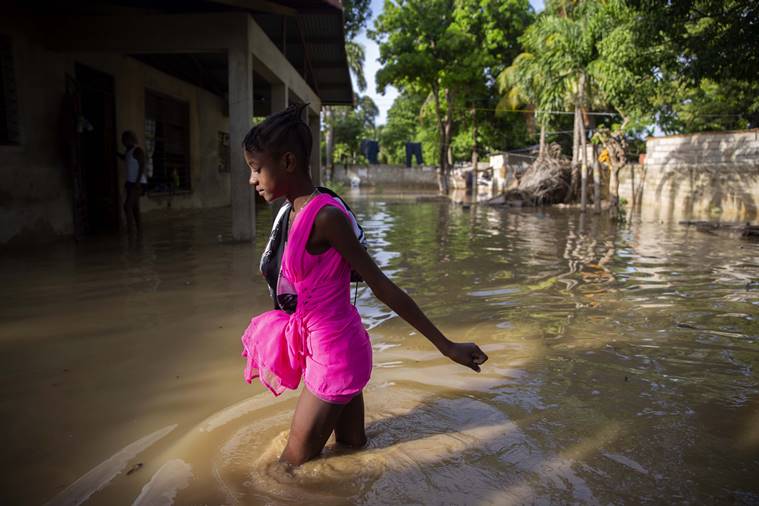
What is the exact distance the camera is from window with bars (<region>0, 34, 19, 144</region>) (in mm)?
7281

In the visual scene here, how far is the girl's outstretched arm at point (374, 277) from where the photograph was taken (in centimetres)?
193

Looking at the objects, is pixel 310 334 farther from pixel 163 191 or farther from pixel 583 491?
pixel 163 191

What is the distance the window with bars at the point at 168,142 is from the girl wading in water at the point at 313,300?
1084 cm

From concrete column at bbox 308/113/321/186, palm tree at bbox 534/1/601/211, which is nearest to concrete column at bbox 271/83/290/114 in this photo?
concrete column at bbox 308/113/321/186

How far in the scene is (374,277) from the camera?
1.96m

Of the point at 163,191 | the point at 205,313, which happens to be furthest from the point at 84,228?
the point at 205,313

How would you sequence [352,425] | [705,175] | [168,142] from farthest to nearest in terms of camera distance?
1. [705,175]
2. [168,142]
3. [352,425]

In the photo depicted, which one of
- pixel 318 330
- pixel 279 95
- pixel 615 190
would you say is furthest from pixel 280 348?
pixel 615 190

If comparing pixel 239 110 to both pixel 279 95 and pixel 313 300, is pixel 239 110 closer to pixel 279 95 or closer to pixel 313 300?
pixel 279 95

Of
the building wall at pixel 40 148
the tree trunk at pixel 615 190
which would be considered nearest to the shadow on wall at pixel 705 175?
the tree trunk at pixel 615 190

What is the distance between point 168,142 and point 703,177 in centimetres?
1511

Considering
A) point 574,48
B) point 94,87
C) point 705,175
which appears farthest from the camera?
point 705,175

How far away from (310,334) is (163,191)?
11.7 m

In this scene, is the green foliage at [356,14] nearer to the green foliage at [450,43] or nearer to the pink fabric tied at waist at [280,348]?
the green foliage at [450,43]
